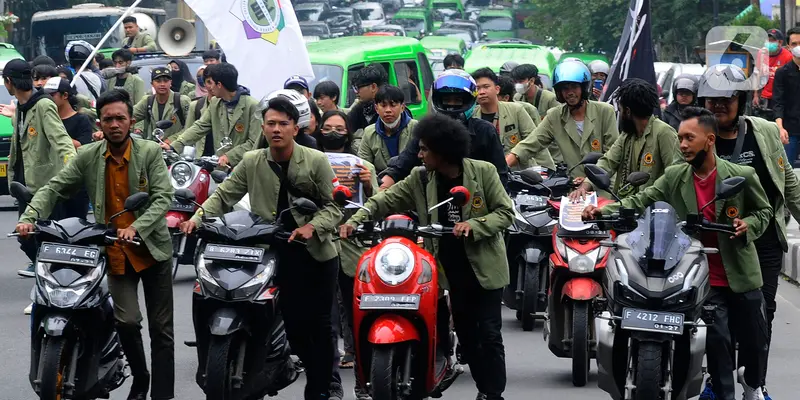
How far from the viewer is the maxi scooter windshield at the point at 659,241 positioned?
6.55m

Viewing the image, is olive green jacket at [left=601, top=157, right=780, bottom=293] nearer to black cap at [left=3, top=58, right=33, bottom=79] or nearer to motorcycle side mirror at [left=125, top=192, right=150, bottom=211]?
motorcycle side mirror at [left=125, top=192, right=150, bottom=211]

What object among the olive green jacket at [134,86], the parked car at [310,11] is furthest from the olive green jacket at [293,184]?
the parked car at [310,11]

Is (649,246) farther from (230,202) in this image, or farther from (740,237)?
(230,202)

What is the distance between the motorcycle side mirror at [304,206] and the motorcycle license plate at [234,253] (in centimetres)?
26

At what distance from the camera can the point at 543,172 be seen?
35.7 feet

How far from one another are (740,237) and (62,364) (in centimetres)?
316

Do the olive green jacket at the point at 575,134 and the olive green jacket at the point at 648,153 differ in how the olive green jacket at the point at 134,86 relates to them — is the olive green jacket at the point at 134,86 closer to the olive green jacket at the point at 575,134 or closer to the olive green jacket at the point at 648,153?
the olive green jacket at the point at 575,134

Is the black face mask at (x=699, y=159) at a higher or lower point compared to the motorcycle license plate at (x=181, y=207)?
Result: higher

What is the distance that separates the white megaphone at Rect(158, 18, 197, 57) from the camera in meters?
21.6

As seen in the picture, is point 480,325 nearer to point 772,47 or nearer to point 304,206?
point 304,206

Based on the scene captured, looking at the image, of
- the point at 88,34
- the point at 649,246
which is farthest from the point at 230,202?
the point at 88,34

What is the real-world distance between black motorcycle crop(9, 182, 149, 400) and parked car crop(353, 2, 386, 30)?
167ft

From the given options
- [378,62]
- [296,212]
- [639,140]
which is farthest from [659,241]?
[378,62]

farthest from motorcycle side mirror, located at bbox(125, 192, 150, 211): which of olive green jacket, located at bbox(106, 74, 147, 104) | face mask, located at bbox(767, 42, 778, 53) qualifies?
face mask, located at bbox(767, 42, 778, 53)
